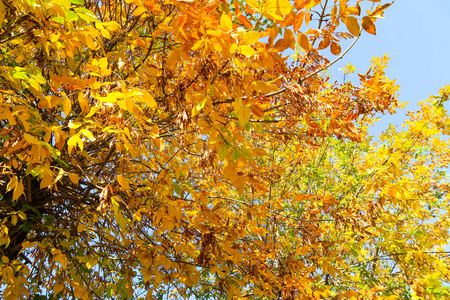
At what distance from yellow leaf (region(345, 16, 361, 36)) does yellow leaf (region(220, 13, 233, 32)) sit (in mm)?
604

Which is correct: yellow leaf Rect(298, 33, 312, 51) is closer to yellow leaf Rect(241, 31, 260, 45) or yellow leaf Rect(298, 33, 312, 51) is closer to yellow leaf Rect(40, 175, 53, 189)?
yellow leaf Rect(241, 31, 260, 45)

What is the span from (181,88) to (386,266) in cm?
804

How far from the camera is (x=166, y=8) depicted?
237 centimetres

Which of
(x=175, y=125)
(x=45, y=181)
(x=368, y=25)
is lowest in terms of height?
(x=45, y=181)

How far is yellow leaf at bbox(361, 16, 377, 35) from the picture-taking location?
148cm

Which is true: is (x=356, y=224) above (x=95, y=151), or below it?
below

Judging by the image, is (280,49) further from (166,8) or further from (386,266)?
(386,266)

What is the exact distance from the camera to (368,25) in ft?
4.88

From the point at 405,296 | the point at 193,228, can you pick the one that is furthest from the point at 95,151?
the point at 405,296

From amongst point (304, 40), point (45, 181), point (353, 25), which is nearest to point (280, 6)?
point (304, 40)

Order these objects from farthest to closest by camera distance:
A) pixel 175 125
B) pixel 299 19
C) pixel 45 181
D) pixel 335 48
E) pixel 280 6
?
pixel 175 125, pixel 45 181, pixel 335 48, pixel 299 19, pixel 280 6

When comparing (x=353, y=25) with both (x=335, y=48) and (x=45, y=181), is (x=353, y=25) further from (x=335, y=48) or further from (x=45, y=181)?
(x=45, y=181)

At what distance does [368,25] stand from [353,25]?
2.8 inches

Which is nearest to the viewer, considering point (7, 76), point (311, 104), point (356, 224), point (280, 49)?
point (280, 49)
